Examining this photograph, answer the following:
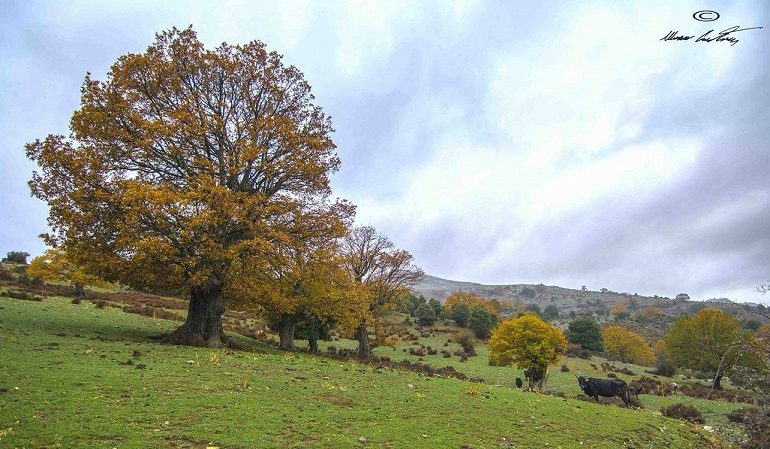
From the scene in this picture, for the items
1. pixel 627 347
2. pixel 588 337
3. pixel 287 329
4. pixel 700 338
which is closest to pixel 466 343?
pixel 700 338

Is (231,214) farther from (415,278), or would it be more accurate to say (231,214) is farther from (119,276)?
(415,278)

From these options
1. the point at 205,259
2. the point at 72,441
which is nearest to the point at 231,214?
the point at 205,259

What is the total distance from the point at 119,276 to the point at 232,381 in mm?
12668

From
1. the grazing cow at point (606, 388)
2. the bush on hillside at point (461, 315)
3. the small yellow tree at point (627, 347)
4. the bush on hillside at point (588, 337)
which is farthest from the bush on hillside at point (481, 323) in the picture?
the grazing cow at point (606, 388)

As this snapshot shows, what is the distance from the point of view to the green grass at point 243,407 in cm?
905

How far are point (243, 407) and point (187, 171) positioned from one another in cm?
1604

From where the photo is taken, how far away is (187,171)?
23844 millimetres

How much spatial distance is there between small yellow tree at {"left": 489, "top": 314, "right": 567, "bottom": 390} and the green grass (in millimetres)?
15554

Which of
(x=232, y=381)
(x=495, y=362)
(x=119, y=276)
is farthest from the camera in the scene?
(x=495, y=362)

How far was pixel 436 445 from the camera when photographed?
1066 centimetres

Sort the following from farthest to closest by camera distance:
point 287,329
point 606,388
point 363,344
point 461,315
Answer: point 461,315, point 363,344, point 287,329, point 606,388

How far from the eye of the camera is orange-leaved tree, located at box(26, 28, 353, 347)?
20250mm

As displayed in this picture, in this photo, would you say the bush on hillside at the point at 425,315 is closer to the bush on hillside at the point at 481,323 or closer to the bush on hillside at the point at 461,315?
the bush on hillside at the point at 461,315

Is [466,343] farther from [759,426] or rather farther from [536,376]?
[759,426]
